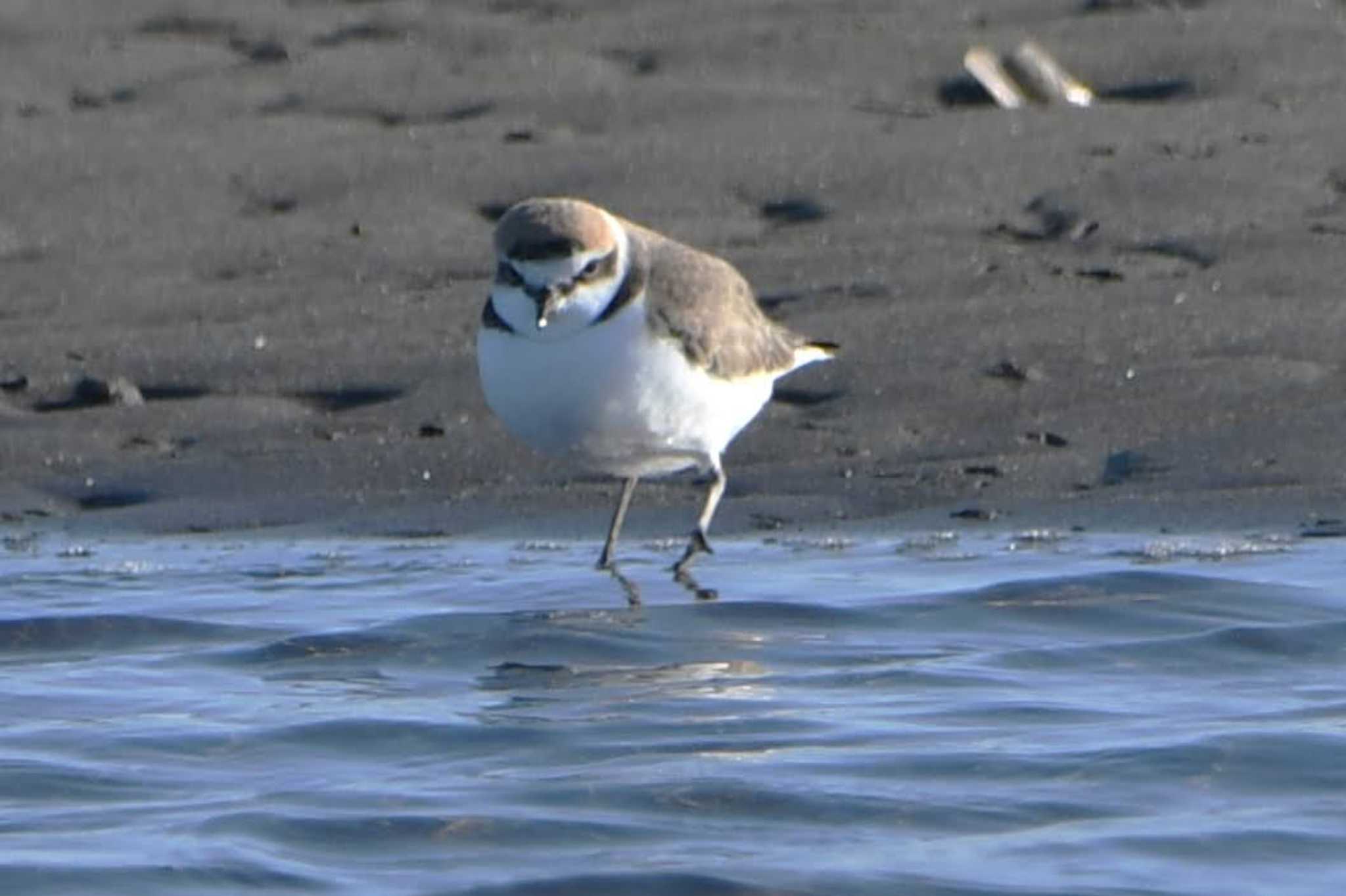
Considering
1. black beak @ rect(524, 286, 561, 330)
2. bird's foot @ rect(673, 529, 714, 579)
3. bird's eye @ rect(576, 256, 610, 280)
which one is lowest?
bird's foot @ rect(673, 529, 714, 579)

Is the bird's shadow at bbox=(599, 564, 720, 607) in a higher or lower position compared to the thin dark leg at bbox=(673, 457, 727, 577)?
lower

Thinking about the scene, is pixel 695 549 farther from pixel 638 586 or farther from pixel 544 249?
pixel 544 249

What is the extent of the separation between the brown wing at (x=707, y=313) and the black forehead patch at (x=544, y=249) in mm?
309

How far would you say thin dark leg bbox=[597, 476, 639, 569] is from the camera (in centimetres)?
788

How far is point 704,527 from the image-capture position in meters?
7.95

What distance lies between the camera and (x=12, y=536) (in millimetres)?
8211

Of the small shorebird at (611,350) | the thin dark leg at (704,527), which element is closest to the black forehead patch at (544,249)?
the small shorebird at (611,350)

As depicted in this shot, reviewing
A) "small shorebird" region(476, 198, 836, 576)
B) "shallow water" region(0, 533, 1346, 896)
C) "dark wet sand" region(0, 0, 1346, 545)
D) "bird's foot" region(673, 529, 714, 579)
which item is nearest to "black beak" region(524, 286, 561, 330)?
"small shorebird" region(476, 198, 836, 576)

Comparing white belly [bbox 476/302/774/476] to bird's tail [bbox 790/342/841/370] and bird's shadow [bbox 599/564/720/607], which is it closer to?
bird's shadow [bbox 599/564/720/607]

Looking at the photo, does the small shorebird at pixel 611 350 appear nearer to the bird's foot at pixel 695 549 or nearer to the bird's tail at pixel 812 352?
the bird's foot at pixel 695 549

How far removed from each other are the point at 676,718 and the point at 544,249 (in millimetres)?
1540

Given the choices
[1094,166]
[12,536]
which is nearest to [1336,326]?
[1094,166]

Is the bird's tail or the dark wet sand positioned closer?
the bird's tail

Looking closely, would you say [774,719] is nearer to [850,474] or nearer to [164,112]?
[850,474]
